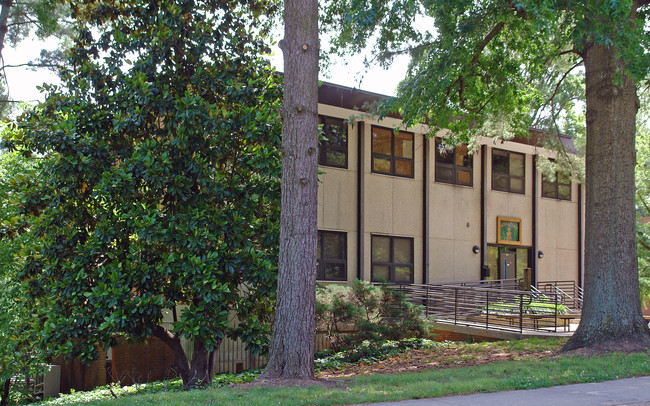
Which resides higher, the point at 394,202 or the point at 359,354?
the point at 394,202

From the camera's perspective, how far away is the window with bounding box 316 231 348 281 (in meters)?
21.2

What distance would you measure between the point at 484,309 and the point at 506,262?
22.5 ft

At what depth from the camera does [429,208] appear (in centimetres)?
2373

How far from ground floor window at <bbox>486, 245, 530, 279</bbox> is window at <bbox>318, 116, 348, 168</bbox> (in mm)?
7775

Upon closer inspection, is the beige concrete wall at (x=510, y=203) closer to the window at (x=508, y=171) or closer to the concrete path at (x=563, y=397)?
the window at (x=508, y=171)

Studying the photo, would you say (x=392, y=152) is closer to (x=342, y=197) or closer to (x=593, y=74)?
(x=342, y=197)

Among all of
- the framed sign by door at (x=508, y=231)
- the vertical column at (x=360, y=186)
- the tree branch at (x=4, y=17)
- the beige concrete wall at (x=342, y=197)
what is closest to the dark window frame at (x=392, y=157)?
the vertical column at (x=360, y=186)

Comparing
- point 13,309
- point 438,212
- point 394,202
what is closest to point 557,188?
point 438,212

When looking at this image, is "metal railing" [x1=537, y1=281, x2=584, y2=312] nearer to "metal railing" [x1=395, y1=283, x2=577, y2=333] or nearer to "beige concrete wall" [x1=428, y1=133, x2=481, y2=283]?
"metal railing" [x1=395, y1=283, x2=577, y2=333]

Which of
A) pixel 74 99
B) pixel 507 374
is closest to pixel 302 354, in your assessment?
pixel 507 374

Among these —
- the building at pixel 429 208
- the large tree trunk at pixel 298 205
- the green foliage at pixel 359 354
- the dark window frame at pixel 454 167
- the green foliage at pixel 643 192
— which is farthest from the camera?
the green foliage at pixel 643 192

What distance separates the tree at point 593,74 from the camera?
12266 millimetres

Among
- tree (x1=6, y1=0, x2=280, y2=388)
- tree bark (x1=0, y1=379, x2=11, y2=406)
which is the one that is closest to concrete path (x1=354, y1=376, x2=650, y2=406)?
tree (x1=6, y1=0, x2=280, y2=388)

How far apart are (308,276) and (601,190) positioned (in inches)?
275
